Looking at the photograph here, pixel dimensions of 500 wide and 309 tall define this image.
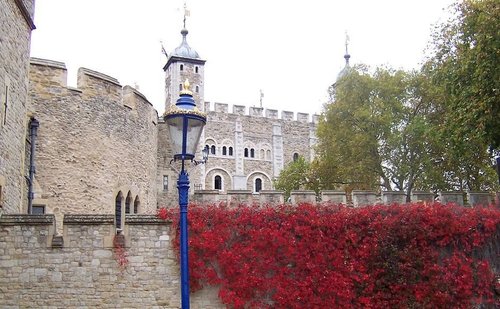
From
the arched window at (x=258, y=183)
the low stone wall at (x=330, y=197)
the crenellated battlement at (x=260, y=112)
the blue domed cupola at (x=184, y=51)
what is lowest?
the low stone wall at (x=330, y=197)

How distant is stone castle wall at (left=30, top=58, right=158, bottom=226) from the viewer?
15523 millimetres

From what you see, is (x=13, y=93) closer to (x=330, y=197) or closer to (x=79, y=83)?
(x=79, y=83)

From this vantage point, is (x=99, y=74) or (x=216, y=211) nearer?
(x=216, y=211)

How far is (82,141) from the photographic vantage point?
1617 centimetres

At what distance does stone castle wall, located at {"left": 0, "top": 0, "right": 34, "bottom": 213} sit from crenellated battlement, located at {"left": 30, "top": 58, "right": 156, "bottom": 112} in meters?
2.84

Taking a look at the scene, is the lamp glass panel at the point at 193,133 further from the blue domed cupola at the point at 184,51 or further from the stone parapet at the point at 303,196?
the blue domed cupola at the point at 184,51

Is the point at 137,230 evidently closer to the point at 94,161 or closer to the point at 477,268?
the point at 94,161

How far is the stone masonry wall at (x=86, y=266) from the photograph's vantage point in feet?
37.4

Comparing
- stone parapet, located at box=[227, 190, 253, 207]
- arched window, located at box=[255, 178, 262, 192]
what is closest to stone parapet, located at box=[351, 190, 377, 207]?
stone parapet, located at box=[227, 190, 253, 207]

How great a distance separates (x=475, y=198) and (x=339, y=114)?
42.5ft

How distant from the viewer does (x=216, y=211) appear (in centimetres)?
1254

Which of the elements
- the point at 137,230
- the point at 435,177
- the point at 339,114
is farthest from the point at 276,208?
the point at 339,114

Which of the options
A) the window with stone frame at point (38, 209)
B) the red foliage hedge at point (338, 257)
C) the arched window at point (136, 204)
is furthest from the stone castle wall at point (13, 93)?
the arched window at point (136, 204)

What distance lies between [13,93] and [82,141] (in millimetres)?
4291
